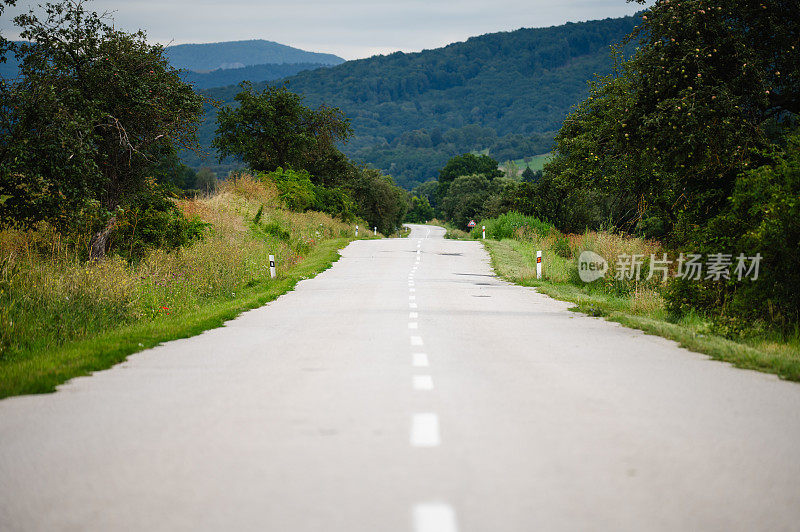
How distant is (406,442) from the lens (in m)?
5.66

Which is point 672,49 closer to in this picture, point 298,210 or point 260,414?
point 260,414

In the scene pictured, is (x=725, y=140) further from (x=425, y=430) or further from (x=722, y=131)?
(x=425, y=430)

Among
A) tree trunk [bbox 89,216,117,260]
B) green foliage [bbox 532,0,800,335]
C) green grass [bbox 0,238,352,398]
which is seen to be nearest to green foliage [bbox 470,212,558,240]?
green foliage [bbox 532,0,800,335]

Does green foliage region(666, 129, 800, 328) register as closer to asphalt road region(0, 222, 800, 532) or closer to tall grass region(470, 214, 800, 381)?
tall grass region(470, 214, 800, 381)

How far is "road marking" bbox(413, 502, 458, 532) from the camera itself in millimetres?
4016

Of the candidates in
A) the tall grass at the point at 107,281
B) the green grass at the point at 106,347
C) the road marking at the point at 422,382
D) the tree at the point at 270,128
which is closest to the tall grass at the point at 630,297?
the road marking at the point at 422,382

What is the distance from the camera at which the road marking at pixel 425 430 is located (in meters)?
5.66

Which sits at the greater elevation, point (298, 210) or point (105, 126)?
point (105, 126)

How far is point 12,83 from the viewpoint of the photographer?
52.8 ft

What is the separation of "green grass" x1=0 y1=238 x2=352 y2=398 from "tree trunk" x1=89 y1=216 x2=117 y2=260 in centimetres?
443

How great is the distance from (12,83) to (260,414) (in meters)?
13.0

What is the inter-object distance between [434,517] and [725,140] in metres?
14.5

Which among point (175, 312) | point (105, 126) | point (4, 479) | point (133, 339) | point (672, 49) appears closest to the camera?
point (4, 479)

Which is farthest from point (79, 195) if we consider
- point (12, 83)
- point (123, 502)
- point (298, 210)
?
point (298, 210)
